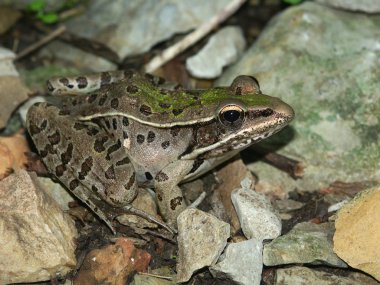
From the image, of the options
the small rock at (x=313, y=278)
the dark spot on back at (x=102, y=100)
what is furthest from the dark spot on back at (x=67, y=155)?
the small rock at (x=313, y=278)

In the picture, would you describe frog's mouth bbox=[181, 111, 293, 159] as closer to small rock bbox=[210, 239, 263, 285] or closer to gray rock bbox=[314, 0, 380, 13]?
small rock bbox=[210, 239, 263, 285]

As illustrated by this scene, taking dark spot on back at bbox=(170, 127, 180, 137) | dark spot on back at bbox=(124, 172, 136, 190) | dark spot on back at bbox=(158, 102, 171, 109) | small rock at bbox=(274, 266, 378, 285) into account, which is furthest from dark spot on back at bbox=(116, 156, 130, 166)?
small rock at bbox=(274, 266, 378, 285)

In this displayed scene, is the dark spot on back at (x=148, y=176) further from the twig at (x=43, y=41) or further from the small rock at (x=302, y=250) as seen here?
the twig at (x=43, y=41)

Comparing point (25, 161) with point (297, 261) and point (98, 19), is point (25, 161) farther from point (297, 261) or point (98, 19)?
point (297, 261)

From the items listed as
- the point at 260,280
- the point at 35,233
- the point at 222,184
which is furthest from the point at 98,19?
the point at 260,280

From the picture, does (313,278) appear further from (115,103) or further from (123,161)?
(115,103)

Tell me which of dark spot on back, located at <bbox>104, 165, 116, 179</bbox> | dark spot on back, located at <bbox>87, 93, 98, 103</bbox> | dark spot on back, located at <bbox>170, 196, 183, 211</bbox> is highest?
dark spot on back, located at <bbox>87, 93, 98, 103</bbox>
